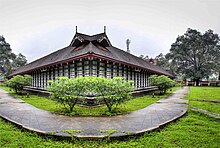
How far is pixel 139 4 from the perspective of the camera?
1978cm

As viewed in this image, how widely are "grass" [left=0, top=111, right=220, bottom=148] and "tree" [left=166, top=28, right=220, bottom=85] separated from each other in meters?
39.2

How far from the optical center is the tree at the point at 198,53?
40719 mm

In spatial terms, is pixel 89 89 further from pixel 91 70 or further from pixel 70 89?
pixel 91 70

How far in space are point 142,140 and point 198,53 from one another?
42845 mm

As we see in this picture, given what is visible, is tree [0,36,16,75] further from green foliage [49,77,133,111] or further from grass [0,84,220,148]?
grass [0,84,220,148]

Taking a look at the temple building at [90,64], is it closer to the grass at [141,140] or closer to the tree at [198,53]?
the grass at [141,140]

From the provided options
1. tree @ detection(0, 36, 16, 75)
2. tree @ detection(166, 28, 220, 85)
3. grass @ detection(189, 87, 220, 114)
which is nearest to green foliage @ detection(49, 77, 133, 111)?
grass @ detection(189, 87, 220, 114)

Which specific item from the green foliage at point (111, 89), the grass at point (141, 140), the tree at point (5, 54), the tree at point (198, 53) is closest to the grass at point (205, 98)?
the grass at point (141, 140)

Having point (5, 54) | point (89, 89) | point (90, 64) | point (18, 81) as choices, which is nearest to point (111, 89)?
point (89, 89)

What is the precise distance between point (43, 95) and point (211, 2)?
644 inches

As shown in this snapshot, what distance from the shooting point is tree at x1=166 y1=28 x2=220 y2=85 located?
40719 mm

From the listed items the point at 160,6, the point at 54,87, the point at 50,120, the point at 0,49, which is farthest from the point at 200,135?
the point at 0,49

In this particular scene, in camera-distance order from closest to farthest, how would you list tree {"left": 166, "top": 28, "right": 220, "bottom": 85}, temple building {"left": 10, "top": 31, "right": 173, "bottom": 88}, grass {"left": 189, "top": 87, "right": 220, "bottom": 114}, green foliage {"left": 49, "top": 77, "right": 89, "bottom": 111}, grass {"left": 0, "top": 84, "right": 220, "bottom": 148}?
grass {"left": 0, "top": 84, "right": 220, "bottom": 148} < green foliage {"left": 49, "top": 77, "right": 89, "bottom": 111} < grass {"left": 189, "top": 87, "right": 220, "bottom": 114} < temple building {"left": 10, "top": 31, "right": 173, "bottom": 88} < tree {"left": 166, "top": 28, "right": 220, "bottom": 85}

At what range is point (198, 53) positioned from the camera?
41625 millimetres
